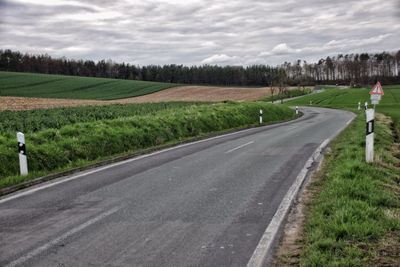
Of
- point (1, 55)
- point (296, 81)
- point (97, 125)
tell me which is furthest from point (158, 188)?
point (1, 55)

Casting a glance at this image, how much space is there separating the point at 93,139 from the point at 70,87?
80.0m

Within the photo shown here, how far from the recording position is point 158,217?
633 centimetres

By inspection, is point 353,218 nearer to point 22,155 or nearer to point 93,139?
point 22,155

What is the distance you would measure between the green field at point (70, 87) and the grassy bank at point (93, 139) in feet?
188

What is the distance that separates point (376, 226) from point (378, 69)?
539 ft

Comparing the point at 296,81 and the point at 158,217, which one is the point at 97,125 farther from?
the point at 296,81

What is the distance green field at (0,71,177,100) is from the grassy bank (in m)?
57.2

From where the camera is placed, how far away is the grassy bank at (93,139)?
35.4 feet

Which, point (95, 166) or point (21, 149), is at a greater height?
point (21, 149)

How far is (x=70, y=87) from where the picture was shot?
293 feet

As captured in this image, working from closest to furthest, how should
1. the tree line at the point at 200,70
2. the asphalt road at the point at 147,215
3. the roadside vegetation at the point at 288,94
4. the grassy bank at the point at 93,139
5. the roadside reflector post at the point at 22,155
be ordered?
the asphalt road at the point at 147,215 < the roadside reflector post at the point at 22,155 < the grassy bank at the point at 93,139 < the roadside vegetation at the point at 288,94 < the tree line at the point at 200,70

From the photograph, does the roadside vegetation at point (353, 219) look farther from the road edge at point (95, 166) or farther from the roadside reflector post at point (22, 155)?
the roadside reflector post at point (22, 155)

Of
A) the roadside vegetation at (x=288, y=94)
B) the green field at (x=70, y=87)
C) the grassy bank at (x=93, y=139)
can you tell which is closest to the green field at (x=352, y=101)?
the roadside vegetation at (x=288, y=94)

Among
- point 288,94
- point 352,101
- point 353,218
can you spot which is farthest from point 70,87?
point 353,218
